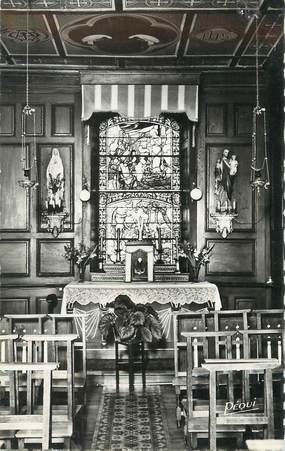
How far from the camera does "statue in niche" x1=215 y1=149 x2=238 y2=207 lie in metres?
9.73

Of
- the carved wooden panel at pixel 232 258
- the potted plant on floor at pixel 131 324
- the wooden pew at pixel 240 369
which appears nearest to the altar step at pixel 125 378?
the potted plant on floor at pixel 131 324

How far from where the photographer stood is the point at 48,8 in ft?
24.2

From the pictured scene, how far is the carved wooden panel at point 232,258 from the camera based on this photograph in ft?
32.2

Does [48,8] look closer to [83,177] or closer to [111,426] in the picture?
[83,177]

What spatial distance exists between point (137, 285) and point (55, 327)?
10.2 feet

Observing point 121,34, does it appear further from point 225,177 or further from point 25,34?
point 225,177

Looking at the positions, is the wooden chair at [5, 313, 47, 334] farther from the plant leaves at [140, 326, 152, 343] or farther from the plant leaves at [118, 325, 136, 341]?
the plant leaves at [140, 326, 152, 343]

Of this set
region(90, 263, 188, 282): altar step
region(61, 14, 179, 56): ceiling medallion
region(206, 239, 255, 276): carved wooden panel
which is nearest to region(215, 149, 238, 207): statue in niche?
region(206, 239, 255, 276): carved wooden panel

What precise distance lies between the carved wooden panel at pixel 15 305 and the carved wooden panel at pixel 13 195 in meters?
1.12

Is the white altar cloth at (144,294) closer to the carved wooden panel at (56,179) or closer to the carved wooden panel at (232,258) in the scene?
the carved wooden panel at (232,258)

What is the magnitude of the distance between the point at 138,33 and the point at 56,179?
2.72m

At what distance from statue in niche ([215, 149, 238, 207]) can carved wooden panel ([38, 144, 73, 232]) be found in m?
2.38

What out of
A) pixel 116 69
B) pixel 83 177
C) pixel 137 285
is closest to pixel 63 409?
pixel 137 285

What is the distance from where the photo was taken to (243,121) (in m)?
9.88
